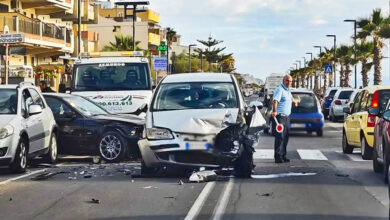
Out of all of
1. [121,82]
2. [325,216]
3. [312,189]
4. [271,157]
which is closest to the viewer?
[325,216]

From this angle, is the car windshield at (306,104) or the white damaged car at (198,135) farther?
the car windshield at (306,104)

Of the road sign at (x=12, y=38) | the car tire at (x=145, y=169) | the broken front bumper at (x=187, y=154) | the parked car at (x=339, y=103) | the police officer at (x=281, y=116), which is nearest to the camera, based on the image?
the broken front bumper at (x=187, y=154)

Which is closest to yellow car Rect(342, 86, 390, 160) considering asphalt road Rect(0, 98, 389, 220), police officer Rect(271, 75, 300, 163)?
asphalt road Rect(0, 98, 389, 220)

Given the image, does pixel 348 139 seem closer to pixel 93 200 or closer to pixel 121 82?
pixel 121 82

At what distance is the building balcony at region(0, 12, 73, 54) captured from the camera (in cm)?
4060

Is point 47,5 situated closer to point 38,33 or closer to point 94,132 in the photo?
point 38,33

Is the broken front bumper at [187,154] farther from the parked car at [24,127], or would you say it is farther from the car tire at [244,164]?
the parked car at [24,127]

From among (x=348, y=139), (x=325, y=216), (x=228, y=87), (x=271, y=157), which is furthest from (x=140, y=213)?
(x=348, y=139)

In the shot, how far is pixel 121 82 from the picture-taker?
2070cm

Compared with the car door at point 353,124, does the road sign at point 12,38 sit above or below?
above

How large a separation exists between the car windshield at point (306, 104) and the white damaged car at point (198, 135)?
11.8m

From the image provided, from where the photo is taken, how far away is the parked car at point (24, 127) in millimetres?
13281

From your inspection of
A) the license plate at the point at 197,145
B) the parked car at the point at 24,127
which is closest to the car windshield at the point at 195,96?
the license plate at the point at 197,145

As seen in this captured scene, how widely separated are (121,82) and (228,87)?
7438 mm
